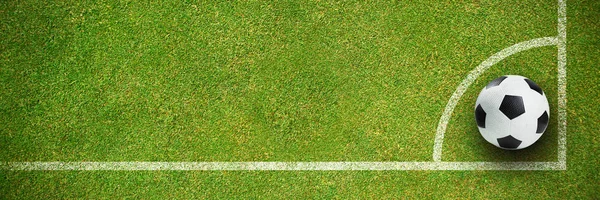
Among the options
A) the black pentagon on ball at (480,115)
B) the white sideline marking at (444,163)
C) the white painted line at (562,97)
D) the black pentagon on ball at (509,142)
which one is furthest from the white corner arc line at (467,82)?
the black pentagon on ball at (509,142)

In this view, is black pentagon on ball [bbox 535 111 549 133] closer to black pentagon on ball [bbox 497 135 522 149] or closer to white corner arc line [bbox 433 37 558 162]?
black pentagon on ball [bbox 497 135 522 149]

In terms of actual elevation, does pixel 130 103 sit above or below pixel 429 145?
above

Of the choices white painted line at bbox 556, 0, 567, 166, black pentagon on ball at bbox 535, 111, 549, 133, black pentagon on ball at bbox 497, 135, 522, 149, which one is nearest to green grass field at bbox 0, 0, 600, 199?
white painted line at bbox 556, 0, 567, 166

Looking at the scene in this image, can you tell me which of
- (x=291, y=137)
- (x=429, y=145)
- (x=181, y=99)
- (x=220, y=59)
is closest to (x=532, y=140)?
(x=429, y=145)

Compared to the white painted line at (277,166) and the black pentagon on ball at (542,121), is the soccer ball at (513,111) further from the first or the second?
the white painted line at (277,166)

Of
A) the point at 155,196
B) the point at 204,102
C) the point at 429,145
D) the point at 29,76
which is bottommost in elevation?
the point at 155,196

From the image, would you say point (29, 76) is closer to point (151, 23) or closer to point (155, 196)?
point (151, 23)

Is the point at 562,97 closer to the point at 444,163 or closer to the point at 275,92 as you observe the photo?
the point at 444,163

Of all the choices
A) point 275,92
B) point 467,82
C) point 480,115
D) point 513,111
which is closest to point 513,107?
point 513,111
